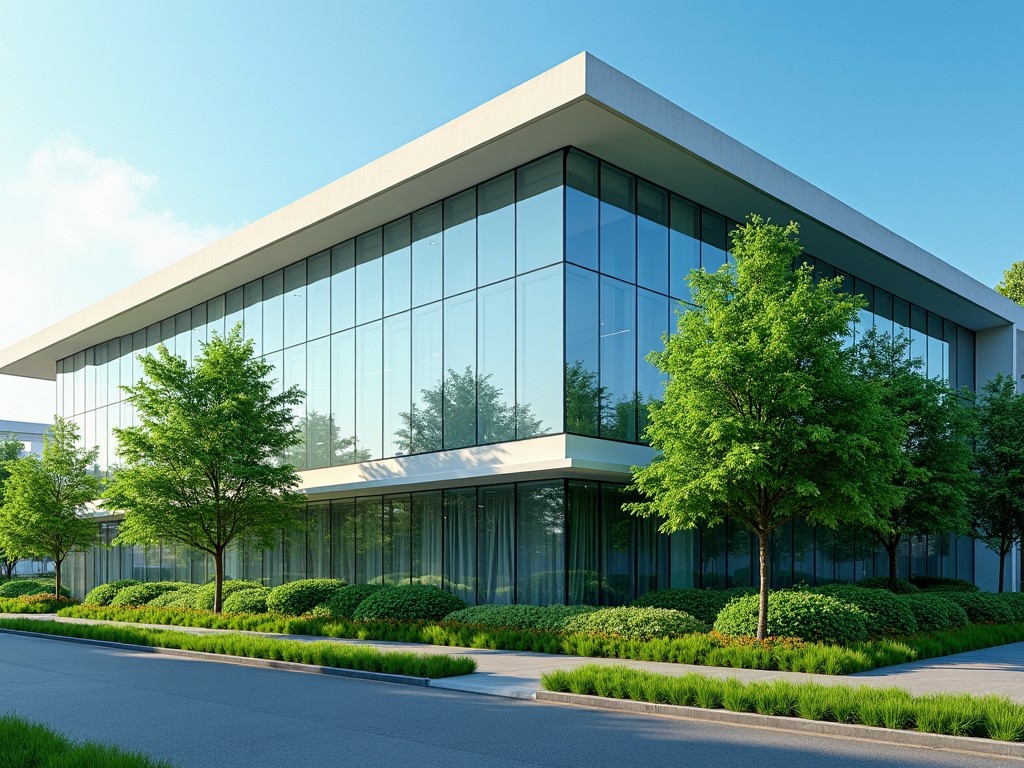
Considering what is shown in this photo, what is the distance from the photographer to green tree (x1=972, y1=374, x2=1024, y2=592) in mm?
31406

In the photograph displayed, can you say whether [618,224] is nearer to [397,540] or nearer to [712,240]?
[712,240]

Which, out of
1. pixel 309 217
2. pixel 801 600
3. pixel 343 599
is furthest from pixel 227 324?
pixel 801 600

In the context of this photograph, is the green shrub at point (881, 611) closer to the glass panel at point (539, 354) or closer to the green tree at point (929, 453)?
the green tree at point (929, 453)

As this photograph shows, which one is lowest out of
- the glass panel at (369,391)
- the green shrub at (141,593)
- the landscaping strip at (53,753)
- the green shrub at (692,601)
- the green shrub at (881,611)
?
the green shrub at (141,593)

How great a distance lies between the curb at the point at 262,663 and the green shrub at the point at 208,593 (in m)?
5.76

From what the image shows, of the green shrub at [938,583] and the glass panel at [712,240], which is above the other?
the glass panel at [712,240]

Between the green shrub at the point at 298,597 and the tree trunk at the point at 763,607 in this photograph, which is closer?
the tree trunk at the point at 763,607

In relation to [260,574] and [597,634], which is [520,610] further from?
[260,574]

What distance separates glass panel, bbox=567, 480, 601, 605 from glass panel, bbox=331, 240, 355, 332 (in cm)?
1080

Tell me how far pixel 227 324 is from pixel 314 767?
30837 mm

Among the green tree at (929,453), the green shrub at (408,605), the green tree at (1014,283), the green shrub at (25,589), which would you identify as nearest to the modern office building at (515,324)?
the green shrub at (408,605)

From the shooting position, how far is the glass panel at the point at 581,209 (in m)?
25.0

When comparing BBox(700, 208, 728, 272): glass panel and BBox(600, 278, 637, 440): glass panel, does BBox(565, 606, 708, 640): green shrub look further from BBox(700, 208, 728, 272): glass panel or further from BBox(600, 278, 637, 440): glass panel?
BBox(700, 208, 728, 272): glass panel

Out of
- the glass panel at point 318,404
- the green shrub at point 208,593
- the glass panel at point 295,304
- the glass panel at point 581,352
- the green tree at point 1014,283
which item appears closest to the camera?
the glass panel at point 581,352
